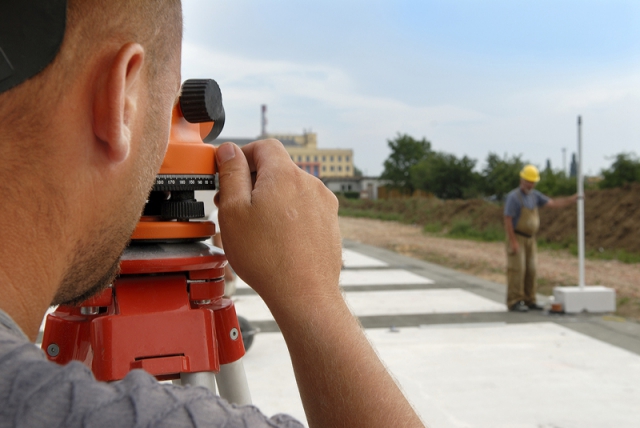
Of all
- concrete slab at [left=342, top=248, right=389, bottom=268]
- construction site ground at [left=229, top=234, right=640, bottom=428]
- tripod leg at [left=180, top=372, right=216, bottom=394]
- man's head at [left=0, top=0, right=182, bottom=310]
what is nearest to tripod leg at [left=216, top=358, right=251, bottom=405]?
tripod leg at [left=180, top=372, right=216, bottom=394]

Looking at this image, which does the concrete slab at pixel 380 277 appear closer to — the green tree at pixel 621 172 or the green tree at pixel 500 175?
the green tree at pixel 621 172

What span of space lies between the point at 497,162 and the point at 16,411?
98.0 feet

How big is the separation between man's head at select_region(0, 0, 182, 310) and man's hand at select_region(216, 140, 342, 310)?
201 mm

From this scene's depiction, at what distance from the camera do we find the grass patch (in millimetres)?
17109

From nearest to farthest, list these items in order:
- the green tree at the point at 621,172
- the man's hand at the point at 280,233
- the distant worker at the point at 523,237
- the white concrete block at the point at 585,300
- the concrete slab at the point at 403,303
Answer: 1. the man's hand at the point at 280,233
2. the white concrete block at the point at 585,300
3. the concrete slab at the point at 403,303
4. the distant worker at the point at 523,237
5. the green tree at the point at 621,172

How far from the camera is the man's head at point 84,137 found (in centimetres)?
50

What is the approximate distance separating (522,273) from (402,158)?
41.9m

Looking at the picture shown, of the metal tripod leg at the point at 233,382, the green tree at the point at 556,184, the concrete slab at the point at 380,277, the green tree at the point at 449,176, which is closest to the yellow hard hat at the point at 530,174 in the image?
the concrete slab at the point at 380,277

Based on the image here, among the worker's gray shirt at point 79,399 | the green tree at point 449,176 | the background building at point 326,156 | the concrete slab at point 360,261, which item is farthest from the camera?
the background building at point 326,156

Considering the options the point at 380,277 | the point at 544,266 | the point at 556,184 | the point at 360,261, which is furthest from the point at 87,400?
the point at 556,184

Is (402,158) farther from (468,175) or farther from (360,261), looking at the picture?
(360,261)

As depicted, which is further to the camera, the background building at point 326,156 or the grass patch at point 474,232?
the background building at point 326,156

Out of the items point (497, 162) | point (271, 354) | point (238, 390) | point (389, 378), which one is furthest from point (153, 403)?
point (497, 162)

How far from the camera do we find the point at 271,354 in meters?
4.47
